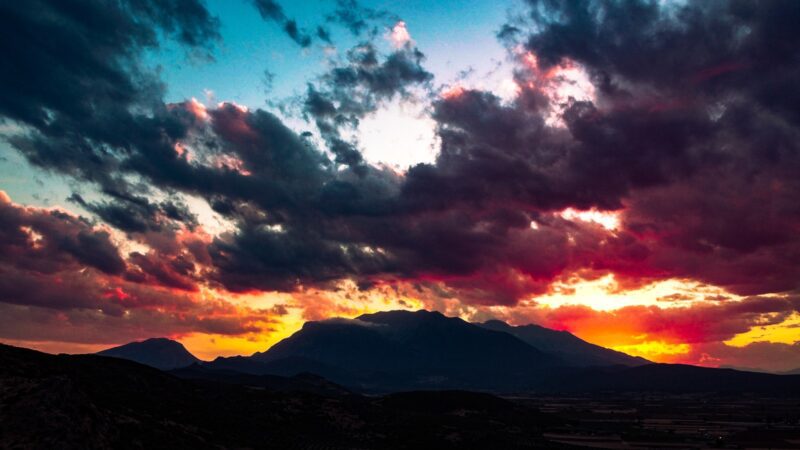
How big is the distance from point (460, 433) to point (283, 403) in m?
53.0

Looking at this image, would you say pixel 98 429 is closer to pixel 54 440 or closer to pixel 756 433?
pixel 54 440

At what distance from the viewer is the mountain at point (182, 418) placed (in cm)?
6525

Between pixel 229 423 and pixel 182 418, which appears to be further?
pixel 229 423

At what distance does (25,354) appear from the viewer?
10762cm

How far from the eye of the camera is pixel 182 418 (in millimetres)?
116625

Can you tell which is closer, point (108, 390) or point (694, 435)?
point (108, 390)

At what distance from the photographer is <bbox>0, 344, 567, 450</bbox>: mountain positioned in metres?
65.2

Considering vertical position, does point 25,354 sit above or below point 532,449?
above

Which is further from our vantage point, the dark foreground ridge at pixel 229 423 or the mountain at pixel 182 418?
the dark foreground ridge at pixel 229 423

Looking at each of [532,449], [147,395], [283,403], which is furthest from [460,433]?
[147,395]

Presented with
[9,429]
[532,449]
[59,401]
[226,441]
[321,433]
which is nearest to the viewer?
[9,429]

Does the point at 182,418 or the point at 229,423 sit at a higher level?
the point at 182,418

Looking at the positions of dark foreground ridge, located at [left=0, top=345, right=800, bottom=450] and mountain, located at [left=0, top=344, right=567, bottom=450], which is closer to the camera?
mountain, located at [left=0, top=344, right=567, bottom=450]

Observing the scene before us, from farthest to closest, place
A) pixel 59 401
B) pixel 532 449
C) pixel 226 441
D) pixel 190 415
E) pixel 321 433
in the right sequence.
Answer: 1. pixel 321 433
2. pixel 532 449
3. pixel 190 415
4. pixel 226 441
5. pixel 59 401
